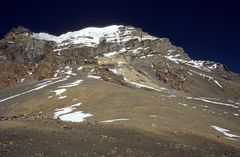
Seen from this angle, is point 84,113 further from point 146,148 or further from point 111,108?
point 146,148

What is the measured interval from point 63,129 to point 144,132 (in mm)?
10522

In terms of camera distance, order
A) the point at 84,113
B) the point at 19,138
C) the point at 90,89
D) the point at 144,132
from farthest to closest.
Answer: the point at 90,89 < the point at 84,113 < the point at 144,132 < the point at 19,138

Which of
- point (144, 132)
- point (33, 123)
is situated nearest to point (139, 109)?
point (144, 132)

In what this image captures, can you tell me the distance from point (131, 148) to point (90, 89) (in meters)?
90.4

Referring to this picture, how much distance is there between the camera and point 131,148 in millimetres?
38625

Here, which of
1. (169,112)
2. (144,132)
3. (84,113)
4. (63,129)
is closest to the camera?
(63,129)

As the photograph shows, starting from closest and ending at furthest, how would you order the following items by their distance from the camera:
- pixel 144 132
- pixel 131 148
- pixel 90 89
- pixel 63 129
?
pixel 131 148
pixel 63 129
pixel 144 132
pixel 90 89

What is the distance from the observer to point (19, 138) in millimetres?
36281

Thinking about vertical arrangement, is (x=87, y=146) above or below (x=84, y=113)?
above

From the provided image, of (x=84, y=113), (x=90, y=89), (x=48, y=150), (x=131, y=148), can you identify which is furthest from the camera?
(x=90, y=89)

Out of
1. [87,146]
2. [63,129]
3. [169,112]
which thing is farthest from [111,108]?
[87,146]

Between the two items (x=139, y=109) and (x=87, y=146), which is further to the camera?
(x=139, y=109)

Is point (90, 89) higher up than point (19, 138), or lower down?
lower down

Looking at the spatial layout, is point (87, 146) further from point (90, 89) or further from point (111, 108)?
point (90, 89)
